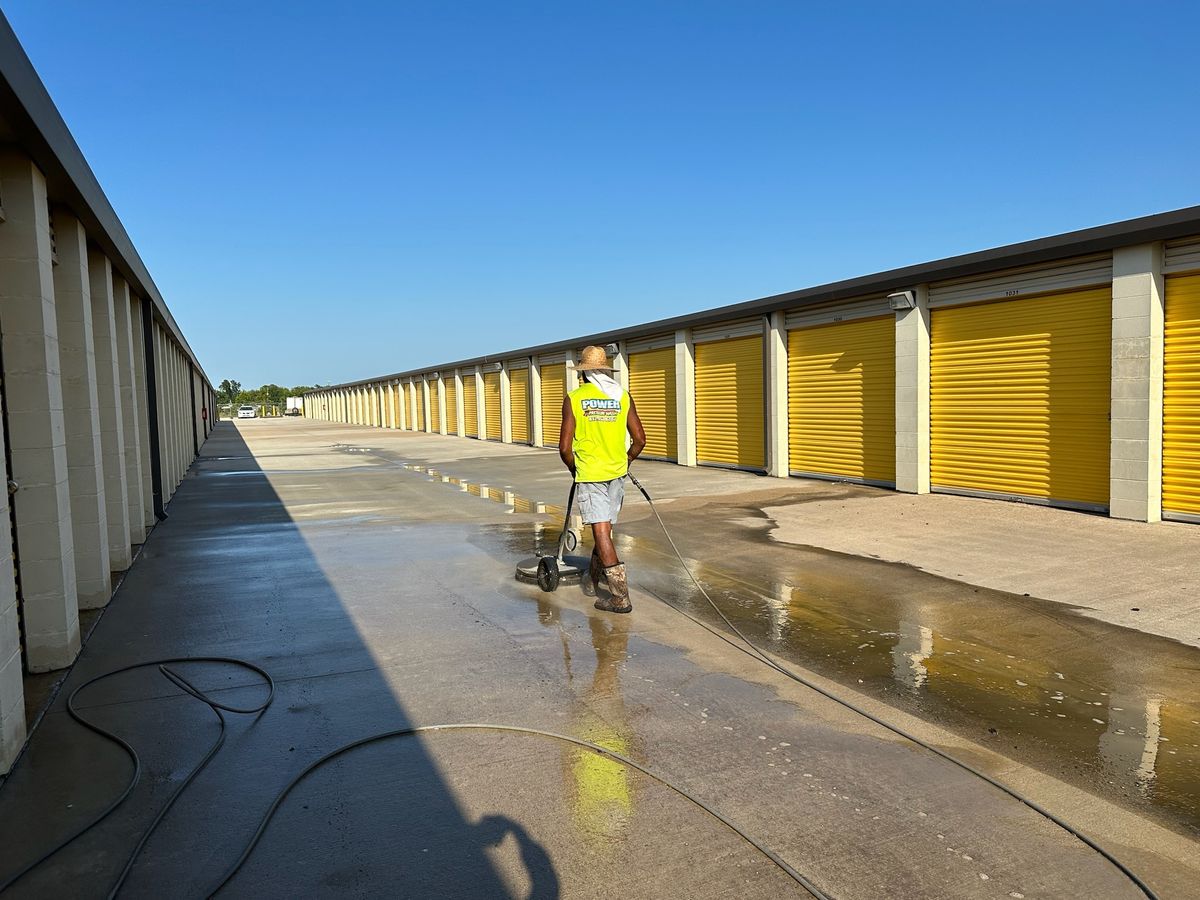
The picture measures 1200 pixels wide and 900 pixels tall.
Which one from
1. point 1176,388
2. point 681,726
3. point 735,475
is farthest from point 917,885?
point 735,475

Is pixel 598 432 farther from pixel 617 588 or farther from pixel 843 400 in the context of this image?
pixel 843 400

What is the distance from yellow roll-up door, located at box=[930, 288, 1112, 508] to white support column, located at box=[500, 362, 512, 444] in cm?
2138

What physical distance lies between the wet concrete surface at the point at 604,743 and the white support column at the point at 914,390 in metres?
5.77

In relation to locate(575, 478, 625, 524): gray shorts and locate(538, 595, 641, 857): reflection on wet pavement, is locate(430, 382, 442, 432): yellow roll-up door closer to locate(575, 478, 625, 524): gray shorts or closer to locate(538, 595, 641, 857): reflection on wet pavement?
locate(575, 478, 625, 524): gray shorts

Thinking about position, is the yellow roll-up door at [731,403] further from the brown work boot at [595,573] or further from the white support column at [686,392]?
the brown work boot at [595,573]

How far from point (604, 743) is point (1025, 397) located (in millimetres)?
10329

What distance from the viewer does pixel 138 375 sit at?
1202cm

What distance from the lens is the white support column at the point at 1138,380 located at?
10.4 m

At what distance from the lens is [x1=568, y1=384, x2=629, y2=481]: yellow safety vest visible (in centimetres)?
707

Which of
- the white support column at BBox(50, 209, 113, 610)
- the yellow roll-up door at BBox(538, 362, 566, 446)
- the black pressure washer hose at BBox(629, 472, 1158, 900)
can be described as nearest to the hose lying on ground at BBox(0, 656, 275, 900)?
the white support column at BBox(50, 209, 113, 610)

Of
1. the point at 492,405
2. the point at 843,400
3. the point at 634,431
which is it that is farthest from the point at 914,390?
the point at 492,405

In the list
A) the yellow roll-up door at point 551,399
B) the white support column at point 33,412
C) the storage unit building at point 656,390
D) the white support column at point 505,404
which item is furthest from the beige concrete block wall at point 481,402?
the white support column at point 33,412

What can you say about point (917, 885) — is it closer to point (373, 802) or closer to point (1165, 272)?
point (373, 802)

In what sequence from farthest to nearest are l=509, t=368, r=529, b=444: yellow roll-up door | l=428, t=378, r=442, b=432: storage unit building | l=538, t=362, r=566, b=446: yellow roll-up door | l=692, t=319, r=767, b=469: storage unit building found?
l=428, t=378, r=442, b=432: storage unit building, l=509, t=368, r=529, b=444: yellow roll-up door, l=538, t=362, r=566, b=446: yellow roll-up door, l=692, t=319, r=767, b=469: storage unit building
